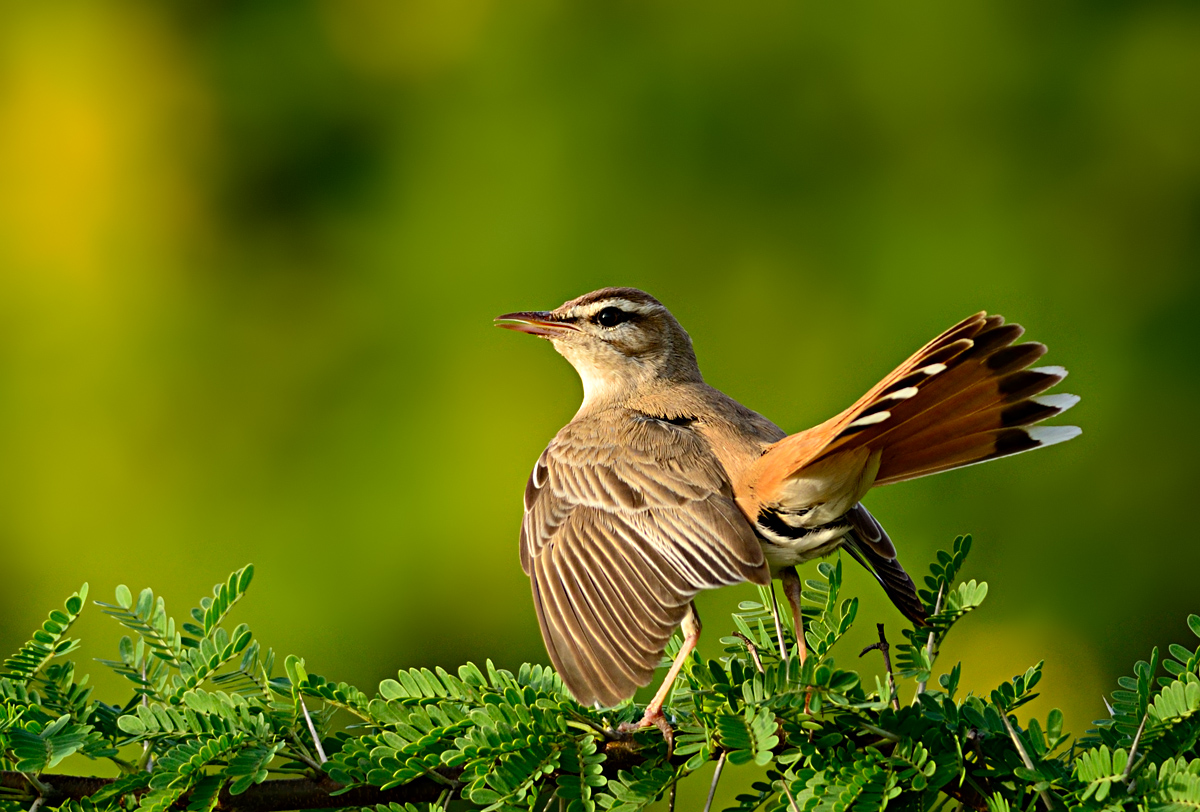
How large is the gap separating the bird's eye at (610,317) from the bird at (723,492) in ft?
1.96

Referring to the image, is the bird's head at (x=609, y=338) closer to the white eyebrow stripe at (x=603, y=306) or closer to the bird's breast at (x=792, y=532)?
the white eyebrow stripe at (x=603, y=306)

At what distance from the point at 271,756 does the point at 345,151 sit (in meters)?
5.70

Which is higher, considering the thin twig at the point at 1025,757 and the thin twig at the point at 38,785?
the thin twig at the point at 1025,757

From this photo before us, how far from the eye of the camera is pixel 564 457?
367 cm

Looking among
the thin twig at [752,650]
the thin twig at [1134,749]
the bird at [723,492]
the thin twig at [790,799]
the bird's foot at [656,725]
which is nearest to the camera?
the thin twig at [1134,749]

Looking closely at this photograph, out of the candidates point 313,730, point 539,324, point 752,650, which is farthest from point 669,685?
point 539,324

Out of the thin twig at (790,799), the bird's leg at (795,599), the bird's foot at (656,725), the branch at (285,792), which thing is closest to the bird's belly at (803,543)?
the bird's leg at (795,599)

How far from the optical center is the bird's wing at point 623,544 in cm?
275

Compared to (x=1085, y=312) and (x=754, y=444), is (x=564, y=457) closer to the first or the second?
(x=754, y=444)

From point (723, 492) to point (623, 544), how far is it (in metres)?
0.31

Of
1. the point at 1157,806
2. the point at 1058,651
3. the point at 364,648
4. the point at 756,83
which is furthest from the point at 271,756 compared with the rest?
the point at 756,83

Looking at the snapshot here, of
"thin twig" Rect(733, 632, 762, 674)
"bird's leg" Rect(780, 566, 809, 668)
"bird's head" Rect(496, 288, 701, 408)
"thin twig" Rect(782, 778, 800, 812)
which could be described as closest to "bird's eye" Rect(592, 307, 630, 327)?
"bird's head" Rect(496, 288, 701, 408)

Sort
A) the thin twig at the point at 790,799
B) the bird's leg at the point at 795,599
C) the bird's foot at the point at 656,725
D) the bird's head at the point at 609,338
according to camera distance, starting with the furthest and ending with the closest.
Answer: the bird's head at the point at 609,338
the bird's leg at the point at 795,599
the bird's foot at the point at 656,725
the thin twig at the point at 790,799

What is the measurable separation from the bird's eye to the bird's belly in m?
1.45
